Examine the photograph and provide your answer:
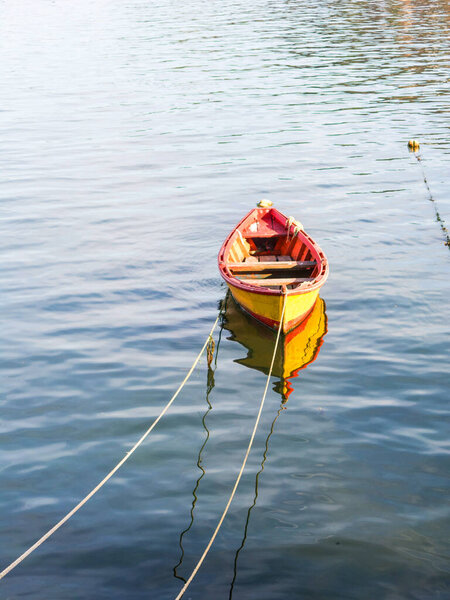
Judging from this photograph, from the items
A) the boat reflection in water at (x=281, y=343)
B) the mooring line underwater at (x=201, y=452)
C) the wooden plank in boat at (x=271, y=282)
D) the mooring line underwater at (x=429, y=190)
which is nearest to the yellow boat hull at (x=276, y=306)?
the boat reflection in water at (x=281, y=343)

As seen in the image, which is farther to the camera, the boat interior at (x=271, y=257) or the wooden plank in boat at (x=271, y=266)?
the wooden plank in boat at (x=271, y=266)

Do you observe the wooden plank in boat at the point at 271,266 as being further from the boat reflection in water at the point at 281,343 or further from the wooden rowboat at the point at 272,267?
the boat reflection in water at the point at 281,343

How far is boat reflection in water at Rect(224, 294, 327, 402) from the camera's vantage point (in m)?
12.5

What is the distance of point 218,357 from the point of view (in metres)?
13.0

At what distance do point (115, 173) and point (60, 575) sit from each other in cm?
1893

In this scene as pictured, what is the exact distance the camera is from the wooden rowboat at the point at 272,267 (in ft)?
42.6

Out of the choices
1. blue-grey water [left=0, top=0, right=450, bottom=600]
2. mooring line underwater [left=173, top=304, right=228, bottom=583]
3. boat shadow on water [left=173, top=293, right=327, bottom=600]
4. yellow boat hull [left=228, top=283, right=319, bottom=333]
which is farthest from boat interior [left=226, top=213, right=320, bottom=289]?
mooring line underwater [left=173, top=304, right=228, bottom=583]

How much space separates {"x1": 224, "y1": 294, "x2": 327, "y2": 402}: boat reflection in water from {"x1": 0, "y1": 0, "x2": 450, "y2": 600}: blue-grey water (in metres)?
0.22

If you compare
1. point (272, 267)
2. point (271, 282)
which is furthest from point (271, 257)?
point (271, 282)

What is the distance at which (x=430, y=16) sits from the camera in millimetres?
58719

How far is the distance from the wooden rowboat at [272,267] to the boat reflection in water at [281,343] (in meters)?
0.25

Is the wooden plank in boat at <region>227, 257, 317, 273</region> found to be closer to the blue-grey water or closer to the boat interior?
the boat interior

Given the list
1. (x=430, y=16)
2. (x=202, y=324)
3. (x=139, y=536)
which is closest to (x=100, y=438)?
(x=139, y=536)

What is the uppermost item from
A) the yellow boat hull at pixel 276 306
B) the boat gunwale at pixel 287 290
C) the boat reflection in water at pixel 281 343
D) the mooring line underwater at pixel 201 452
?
the boat gunwale at pixel 287 290
